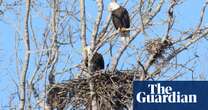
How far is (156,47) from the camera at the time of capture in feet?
34.2

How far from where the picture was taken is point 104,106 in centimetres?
1108

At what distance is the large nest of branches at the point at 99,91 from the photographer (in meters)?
11.0

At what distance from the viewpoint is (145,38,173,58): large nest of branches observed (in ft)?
34.1

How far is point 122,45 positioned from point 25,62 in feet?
3.74

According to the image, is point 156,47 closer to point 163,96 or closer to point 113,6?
point 113,6

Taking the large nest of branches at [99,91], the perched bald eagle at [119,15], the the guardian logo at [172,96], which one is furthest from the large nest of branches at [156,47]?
the the guardian logo at [172,96]

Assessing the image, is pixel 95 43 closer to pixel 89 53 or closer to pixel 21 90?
pixel 89 53

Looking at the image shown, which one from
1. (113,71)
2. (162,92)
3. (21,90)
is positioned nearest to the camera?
(162,92)

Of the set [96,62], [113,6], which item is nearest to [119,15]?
[113,6]

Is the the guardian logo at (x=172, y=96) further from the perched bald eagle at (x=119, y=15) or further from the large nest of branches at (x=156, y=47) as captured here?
the perched bald eagle at (x=119, y=15)

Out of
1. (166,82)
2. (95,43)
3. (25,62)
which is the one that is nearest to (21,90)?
(25,62)

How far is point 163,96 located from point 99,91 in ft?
6.46

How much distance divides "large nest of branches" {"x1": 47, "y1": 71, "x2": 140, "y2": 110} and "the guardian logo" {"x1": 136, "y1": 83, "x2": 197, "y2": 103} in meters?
1.52

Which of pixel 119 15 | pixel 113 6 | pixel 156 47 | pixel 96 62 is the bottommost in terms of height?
pixel 96 62
